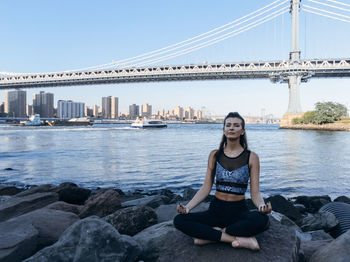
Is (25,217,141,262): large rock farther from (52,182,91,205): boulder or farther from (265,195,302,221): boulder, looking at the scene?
(52,182,91,205): boulder

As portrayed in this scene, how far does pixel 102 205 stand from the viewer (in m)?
4.25

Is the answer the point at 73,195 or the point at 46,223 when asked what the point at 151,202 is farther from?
the point at 46,223

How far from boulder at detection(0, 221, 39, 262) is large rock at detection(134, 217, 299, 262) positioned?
0.88m

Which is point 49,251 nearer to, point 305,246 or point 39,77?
point 305,246

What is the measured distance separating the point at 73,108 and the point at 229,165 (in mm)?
144497

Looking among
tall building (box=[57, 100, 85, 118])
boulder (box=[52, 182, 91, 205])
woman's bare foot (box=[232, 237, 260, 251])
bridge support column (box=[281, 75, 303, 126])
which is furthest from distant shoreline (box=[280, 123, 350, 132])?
tall building (box=[57, 100, 85, 118])

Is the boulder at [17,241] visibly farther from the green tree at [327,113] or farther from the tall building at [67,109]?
the tall building at [67,109]

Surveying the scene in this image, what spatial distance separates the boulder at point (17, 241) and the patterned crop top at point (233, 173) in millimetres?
1608

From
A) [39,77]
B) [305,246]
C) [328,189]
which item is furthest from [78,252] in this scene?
[39,77]

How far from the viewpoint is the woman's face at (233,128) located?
266cm

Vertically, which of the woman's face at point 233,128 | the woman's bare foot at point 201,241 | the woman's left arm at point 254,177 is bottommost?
the woman's bare foot at point 201,241

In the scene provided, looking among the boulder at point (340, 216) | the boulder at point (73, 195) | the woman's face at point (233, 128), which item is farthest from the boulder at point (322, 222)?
the boulder at point (73, 195)

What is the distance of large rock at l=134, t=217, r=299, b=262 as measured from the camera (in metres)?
2.27

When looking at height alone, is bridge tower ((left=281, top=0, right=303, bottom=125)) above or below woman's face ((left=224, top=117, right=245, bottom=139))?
above
